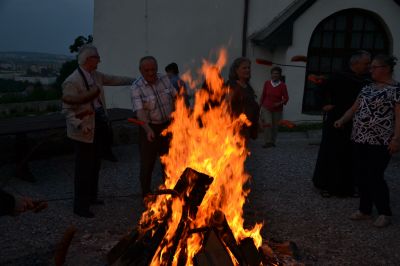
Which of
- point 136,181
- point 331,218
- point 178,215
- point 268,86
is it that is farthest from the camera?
point 268,86

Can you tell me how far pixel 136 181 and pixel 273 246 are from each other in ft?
9.57

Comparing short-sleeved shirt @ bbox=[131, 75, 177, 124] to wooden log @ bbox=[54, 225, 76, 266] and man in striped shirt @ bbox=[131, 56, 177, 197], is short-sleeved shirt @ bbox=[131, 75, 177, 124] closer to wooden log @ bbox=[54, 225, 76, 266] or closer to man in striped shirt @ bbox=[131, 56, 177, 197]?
man in striped shirt @ bbox=[131, 56, 177, 197]

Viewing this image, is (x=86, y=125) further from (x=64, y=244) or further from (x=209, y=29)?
(x=209, y=29)

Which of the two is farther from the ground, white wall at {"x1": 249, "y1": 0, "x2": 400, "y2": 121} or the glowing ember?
white wall at {"x1": 249, "y1": 0, "x2": 400, "y2": 121}

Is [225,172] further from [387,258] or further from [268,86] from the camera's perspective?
[268,86]

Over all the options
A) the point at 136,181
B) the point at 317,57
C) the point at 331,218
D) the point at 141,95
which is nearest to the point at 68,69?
the point at 317,57

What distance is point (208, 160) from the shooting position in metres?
Answer: 4.01

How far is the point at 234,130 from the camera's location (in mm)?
4785

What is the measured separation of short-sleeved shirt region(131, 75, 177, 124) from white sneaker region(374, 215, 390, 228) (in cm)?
277

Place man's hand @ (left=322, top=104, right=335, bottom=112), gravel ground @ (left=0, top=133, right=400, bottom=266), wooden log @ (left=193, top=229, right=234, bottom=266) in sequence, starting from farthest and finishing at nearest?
man's hand @ (left=322, top=104, right=335, bottom=112)
gravel ground @ (left=0, top=133, right=400, bottom=266)
wooden log @ (left=193, top=229, right=234, bottom=266)

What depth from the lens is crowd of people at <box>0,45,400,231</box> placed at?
4590 mm

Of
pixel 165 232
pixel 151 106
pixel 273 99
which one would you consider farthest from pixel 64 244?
pixel 273 99

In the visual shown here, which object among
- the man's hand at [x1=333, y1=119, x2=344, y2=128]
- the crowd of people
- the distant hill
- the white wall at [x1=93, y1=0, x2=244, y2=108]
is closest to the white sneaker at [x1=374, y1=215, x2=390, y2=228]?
the crowd of people

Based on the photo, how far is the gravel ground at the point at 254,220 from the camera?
4113mm
